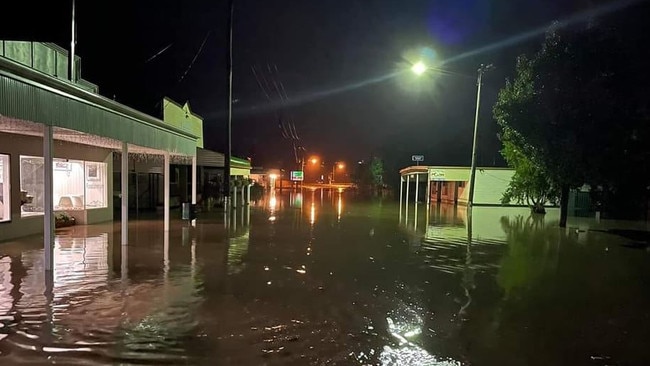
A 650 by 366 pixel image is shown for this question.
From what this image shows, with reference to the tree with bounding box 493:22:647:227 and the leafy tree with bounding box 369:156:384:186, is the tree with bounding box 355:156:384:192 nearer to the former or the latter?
the leafy tree with bounding box 369:156:384:186

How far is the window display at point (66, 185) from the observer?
45.3ft

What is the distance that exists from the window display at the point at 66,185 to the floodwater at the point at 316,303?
1.75 meters

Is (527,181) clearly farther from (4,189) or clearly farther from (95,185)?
(4,189)

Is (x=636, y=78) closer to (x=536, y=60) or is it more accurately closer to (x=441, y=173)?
(x=536, y=60)

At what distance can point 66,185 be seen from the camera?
16.5 m

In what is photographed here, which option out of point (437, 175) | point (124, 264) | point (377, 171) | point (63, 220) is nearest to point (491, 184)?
point (437, 175)

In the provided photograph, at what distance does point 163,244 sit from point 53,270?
3.96 metres

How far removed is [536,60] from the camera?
19797 millimetres

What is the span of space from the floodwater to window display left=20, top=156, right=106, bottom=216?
68.9 inches

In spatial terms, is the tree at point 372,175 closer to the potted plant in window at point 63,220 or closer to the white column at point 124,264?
the potted plant in window at point 63,220

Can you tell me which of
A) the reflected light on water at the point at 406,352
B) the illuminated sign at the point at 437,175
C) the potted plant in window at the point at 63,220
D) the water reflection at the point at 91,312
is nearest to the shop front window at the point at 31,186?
the potted plant in window at the point at 63,220

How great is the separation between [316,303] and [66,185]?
12.7 m

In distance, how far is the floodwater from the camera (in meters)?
5.37

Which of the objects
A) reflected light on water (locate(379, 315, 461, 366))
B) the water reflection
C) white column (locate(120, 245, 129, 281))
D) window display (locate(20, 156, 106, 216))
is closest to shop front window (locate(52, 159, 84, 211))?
window display (locate(20, 156, 106, 216))
